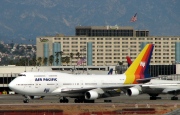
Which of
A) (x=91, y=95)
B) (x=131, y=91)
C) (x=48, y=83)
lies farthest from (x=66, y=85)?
(x=131, y=91)

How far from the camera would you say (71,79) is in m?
119

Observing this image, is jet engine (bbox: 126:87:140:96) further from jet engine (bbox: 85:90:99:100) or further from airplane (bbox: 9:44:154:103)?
jet engine (bbox: 85:90:99:100)

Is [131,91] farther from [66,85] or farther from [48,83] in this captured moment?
[48,83]

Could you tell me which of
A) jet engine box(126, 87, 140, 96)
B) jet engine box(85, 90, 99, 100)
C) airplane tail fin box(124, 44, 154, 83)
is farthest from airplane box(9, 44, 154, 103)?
airplane tail fin box(124, 44, 154, 83)

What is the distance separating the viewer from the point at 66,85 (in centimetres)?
11762

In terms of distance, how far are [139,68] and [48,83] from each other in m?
17.7

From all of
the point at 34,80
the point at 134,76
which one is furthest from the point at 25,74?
the point at 134,76

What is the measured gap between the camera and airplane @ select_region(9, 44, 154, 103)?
4515 inches

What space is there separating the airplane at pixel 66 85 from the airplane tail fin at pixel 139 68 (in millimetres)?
1250

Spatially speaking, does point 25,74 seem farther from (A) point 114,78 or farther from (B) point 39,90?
(A) point 114,78

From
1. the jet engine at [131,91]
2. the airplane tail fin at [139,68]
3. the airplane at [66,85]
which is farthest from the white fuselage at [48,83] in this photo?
the airplane tail fin at [139,68]

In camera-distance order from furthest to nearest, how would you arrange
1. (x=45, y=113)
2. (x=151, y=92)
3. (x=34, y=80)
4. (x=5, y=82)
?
(x=5, y=82) < (x=151, y=92) < (x=34, y=80) < (x=45, y=113)

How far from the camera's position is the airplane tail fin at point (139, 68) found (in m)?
125

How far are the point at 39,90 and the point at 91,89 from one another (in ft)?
26.6
